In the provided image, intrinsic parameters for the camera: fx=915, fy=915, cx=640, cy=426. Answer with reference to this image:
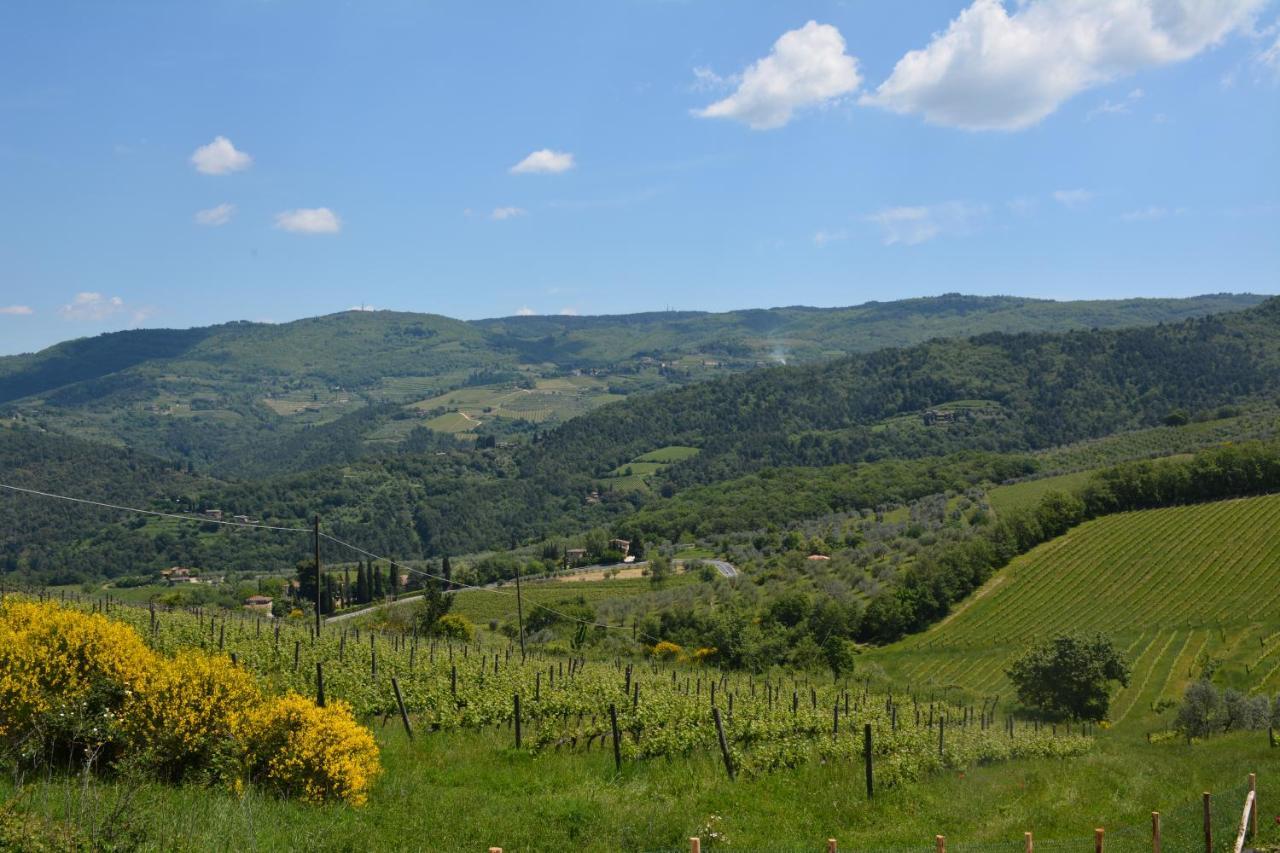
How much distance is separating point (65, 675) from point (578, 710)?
1046cm

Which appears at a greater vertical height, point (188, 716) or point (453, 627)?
point (188, 716)

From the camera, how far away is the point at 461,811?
40.8 ft

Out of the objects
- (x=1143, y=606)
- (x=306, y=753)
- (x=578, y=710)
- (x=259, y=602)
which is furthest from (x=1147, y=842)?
(x=259, y=602)

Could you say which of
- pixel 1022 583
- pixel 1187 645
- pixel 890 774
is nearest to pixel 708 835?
pixel 890 774

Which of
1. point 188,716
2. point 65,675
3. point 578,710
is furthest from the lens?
point 578,710

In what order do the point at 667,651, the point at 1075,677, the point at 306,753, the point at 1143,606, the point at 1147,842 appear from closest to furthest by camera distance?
the point at 306,753 → the point at 1147,842 → the point at 1075,677 → the point at 667,651 → the point at 1143,606

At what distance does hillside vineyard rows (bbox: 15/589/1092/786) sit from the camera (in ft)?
59.0

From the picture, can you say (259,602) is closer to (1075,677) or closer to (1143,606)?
(1075,677)

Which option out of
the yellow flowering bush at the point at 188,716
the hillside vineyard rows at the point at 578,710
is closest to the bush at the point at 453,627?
the hillside vineyard rows at the point at 578,710

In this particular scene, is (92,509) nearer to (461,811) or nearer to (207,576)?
A: (207,576)

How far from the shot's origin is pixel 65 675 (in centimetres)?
1352

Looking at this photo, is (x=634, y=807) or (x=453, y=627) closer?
(x=634, y=807)

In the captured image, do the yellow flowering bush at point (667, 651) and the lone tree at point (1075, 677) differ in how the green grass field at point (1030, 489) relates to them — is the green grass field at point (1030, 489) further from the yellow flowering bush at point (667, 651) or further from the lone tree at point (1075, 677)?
the yellow flowering bush at point (667, 651)

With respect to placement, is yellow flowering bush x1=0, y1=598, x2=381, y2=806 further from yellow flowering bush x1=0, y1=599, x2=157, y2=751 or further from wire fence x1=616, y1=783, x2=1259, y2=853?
wire fence x1=616, y1=783, x2=1259, y2=853
